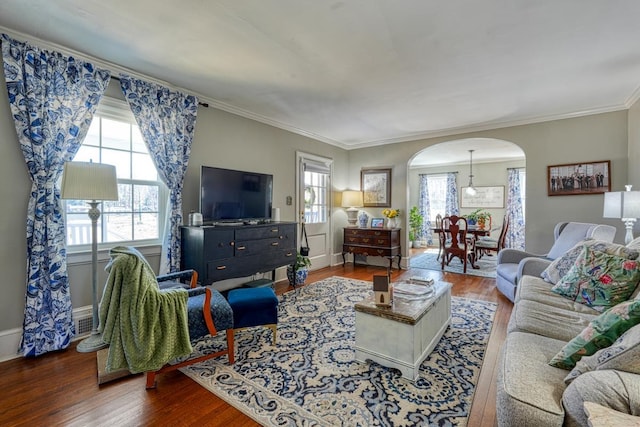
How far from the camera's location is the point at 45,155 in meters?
2.38

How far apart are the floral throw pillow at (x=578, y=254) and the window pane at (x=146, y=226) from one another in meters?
4.10

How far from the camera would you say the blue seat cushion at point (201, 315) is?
2.06 m

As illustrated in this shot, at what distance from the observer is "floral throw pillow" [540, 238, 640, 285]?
2105 millimetres

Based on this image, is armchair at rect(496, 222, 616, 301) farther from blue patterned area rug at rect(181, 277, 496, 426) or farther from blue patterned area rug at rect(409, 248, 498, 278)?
blue patterned area rug at rect(409, 248, 498, 278)

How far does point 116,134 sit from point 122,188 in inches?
21.7

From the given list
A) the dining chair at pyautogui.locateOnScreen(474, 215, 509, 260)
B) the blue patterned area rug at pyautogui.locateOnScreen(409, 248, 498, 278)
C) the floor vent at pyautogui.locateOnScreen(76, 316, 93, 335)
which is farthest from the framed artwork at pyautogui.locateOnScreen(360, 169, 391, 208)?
the floor vent at pyautogui.locateOnScreen(76, 316, 93, 335)

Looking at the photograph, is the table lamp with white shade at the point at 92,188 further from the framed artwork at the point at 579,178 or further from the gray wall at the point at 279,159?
the framed artwork at the point at 579,178

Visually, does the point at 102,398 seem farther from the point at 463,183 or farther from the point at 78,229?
the point at 463,183

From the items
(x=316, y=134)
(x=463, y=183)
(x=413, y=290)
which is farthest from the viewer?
(x=463, y=183)

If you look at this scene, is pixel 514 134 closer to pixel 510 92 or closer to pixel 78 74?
pixel 510 92

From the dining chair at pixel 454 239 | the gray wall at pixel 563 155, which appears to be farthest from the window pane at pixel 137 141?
the dining chair at pixel 454 239

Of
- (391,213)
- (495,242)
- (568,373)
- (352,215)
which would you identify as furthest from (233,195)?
(495,242)

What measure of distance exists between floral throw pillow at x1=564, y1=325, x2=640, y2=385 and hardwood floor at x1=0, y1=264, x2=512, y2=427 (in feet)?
2.52

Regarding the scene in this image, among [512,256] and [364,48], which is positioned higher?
[364,48]
